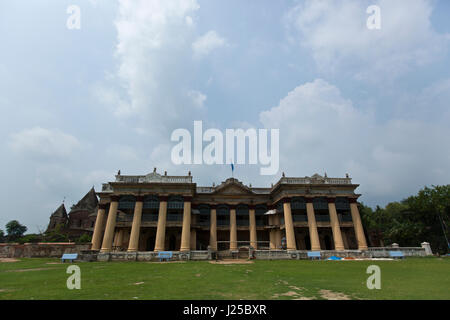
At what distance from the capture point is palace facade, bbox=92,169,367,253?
31625 mm

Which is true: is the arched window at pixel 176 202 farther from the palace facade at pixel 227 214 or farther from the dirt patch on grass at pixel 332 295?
the dirt patch on grass at pixel 332 295

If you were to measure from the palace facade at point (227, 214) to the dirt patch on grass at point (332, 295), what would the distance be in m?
23.8

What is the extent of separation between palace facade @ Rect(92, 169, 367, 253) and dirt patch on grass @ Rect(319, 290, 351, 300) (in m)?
23.8

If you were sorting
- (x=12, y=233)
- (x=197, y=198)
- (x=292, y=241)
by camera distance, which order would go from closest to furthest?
(x=292, y=241) → (x=197, y=198) → (x=12, y=233)

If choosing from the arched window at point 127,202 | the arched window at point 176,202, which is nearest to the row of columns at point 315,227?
the arched window at point 176,202

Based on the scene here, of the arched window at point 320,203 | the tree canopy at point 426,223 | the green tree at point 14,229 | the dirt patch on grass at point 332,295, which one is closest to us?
the dirt patch on grass at point 332,295

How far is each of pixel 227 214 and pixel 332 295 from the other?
99.2ft

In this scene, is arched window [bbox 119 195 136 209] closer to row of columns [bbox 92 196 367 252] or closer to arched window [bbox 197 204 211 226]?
row of columns [bbox 92 196 367 252]

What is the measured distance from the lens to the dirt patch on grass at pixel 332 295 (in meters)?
7.16

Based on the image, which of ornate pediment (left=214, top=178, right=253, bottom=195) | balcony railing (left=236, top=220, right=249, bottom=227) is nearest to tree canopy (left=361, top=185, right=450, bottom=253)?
balcony railing (left=236, top=220, right=249, bottom=227)

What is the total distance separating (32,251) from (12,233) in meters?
53.3
